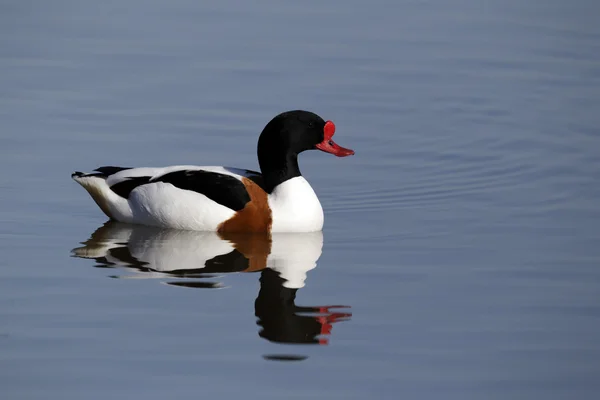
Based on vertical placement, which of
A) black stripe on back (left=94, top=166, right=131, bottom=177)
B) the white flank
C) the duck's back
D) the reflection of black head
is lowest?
the reflection of black head

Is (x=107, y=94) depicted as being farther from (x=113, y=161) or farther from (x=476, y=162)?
(x=476, y=162)

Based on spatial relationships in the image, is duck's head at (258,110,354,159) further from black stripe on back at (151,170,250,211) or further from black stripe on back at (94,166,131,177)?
black stripe on back at (94,166,131,177)

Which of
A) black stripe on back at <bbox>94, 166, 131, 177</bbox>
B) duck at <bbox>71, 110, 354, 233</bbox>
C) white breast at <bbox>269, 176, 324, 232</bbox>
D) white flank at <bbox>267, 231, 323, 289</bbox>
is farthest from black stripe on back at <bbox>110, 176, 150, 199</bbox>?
white flank at <bbox>267, 231, 323, 289</bbox>

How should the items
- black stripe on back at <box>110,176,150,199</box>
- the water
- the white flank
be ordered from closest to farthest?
the water → the white flank → black stripe on back at <box>110,176,150,199</box>

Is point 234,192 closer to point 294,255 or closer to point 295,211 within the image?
point 295,211

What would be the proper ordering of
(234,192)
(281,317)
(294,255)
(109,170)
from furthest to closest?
(109,170) → (234,192) → (294,255) → (281,317)

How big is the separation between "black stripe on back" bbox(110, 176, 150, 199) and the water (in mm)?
358

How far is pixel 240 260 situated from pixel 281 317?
182 centimetres

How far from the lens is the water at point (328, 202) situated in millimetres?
8898

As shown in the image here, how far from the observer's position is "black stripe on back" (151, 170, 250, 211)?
12641mm

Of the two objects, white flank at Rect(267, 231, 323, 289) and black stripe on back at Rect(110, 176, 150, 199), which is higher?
black stripe on back at Rect(110, 176, 150, 199)

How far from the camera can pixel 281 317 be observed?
9.91 meters

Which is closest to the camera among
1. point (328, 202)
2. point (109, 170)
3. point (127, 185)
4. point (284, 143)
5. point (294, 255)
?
point (294, 255)

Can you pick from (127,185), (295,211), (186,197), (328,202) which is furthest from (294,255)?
(127,185)
